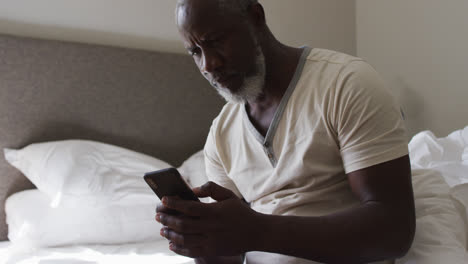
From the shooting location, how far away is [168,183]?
2.55 ft

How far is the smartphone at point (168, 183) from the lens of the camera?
2.51ft

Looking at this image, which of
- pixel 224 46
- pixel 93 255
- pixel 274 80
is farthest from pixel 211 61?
pixel 93 255

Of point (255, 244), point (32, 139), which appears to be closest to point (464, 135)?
point (255, 244)

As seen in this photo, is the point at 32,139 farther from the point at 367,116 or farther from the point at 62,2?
the point at 367,116

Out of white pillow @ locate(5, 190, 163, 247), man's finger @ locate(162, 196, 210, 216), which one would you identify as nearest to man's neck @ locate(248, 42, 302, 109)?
man's finger @ locate(162, 196, 210, 216)

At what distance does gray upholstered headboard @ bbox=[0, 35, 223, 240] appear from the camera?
1646 mm

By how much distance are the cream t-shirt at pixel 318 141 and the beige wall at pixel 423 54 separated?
160cm

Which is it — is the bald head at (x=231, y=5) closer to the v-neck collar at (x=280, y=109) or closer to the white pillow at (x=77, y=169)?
the v-neck collar at (x=280, y=109)

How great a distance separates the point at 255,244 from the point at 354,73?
41cm

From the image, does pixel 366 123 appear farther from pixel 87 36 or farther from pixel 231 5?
pixel 87 36

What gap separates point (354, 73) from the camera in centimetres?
86

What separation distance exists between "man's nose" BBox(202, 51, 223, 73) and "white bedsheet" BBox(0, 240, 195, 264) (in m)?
0.64

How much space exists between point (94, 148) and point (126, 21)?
0.71 meters

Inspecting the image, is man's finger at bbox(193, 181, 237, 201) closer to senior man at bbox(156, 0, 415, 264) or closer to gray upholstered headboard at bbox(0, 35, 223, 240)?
senior man at bbox(156, 0, 415, 264)
